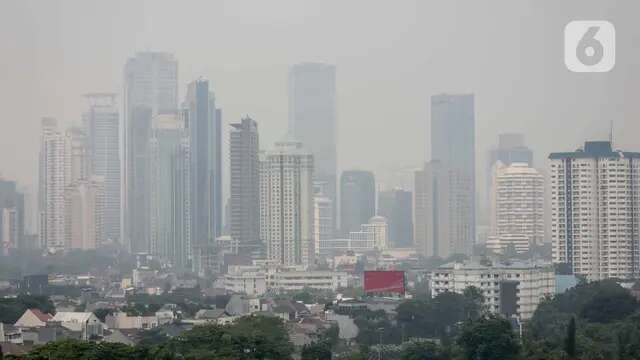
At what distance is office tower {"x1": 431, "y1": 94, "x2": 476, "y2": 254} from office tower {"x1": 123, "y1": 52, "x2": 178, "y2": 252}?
9116 millimetres

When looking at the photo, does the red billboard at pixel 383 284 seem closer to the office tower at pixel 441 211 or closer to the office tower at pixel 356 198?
the office tower at pixel 441 211

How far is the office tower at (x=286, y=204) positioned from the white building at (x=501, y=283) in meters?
14.3

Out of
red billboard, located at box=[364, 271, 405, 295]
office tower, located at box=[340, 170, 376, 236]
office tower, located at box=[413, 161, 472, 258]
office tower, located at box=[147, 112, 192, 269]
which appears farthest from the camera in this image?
office tower, located at box=[340, 170, 376, 236]

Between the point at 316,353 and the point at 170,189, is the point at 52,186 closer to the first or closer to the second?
the point at 170,189

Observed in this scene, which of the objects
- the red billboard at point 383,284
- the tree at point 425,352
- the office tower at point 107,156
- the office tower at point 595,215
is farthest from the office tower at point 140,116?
the tree at point 425,352

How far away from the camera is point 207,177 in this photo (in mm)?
51781

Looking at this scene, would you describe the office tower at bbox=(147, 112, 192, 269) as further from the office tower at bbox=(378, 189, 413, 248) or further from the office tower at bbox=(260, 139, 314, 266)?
the office tower at bbox=(378, 189, 413, 248)

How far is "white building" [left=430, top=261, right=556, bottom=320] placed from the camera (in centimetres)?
2620

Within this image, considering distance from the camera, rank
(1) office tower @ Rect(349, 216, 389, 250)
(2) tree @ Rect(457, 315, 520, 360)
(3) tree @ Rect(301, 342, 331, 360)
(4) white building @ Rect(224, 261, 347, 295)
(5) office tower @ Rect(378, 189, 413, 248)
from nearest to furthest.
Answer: (2) tree @ Rect(457, 315, 520, 360) < (3) tree @ Rect(301, 342, 331, 360) < (4) white building @ Rect(224, 261, 347, 295) < (5) office tower @ Rect(378, 189, 413, 248) < (1) office tower @ Rect(349, 216, 389, 250)

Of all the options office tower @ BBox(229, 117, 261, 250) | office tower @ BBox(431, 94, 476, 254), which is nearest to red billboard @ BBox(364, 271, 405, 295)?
office tower @ BBox(229, 117, 261, 250)

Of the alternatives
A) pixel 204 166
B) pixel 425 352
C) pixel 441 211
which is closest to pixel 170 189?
pixel 204 166

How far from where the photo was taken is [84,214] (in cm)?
5212

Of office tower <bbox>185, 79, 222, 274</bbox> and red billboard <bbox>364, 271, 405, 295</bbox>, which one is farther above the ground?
office tower <bbox>185, 79, 222, 274</bbox>

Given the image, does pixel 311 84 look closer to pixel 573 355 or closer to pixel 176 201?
pixel 176 201
